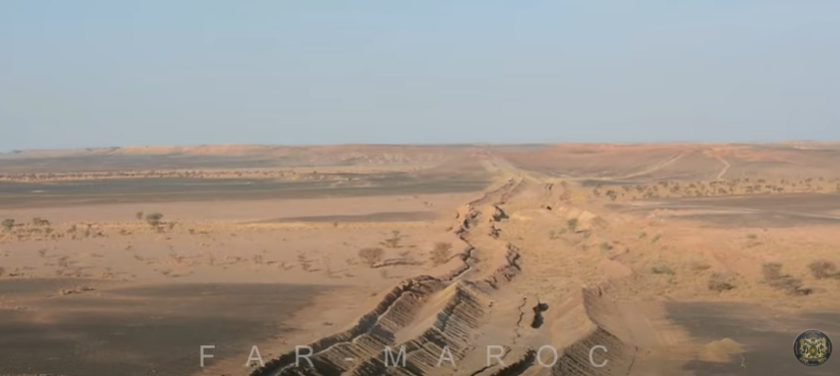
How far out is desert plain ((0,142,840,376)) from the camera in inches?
575

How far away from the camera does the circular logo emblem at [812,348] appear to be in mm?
14367

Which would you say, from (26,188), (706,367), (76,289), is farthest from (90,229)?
(26,188)

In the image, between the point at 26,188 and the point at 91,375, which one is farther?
the point at 26,188

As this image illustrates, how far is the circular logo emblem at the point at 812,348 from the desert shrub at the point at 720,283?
17.0 ft

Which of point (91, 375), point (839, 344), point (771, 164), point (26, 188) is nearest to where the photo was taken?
point (91, 375)

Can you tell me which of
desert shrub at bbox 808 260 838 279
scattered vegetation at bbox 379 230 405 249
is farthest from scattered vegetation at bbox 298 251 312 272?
desert shrub at bbox 808 260 838 279

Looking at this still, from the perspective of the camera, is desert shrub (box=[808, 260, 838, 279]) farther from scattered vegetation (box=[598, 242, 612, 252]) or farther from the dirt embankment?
scattered vegetation (box=[598, 242, 612, 252])

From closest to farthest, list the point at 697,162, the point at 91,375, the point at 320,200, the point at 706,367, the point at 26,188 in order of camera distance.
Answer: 1. the point at 91,375
2. the point at 706,367
3. the point at 320,200
4. the point at 26,188
5. the point at 697,162

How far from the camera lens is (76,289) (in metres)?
22.4

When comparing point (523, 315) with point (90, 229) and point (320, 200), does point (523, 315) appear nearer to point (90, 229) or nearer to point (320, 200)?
point (90, 229)

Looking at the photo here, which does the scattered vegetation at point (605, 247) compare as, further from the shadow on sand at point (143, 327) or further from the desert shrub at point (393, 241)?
the shadow on sand at point (143, 327)

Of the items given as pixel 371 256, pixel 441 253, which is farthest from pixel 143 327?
pixel 441 253

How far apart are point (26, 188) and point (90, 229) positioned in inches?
1877

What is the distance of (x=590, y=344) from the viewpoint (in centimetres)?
1561
